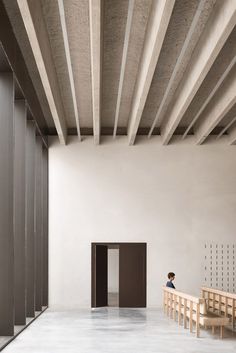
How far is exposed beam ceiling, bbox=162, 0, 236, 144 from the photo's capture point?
370 inches

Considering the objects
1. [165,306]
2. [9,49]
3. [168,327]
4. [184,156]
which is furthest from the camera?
[184,156]

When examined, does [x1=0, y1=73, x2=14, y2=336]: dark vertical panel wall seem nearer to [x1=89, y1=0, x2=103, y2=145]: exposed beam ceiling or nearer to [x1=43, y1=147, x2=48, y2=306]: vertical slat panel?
[x1=89, y1=0, x2=103, y2=145]: exposed beam ceiling

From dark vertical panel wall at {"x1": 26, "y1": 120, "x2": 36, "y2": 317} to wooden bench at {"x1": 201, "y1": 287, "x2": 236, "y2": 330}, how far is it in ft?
14.0

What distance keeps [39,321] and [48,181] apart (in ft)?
17.9

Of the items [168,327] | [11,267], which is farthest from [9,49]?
[168,327]

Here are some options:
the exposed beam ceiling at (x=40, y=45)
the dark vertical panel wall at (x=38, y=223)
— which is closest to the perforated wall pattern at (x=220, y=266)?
the dark vertical panel wall at (x=38, y=223)

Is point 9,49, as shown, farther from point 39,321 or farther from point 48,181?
point 48,181

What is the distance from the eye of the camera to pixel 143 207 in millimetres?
19625

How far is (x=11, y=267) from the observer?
442 inches

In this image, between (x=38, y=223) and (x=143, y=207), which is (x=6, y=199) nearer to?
(x=38, y=223)

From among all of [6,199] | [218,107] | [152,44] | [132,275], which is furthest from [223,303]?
[152,44]


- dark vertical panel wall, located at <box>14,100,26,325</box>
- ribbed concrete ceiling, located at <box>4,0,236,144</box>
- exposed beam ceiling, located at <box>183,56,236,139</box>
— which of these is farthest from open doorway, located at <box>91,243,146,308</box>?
dark vertical panel wall, located at <box>14,100,26,325</box>

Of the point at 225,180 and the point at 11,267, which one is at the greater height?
the point at 225,180

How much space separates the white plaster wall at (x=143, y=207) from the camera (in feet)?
63.8
